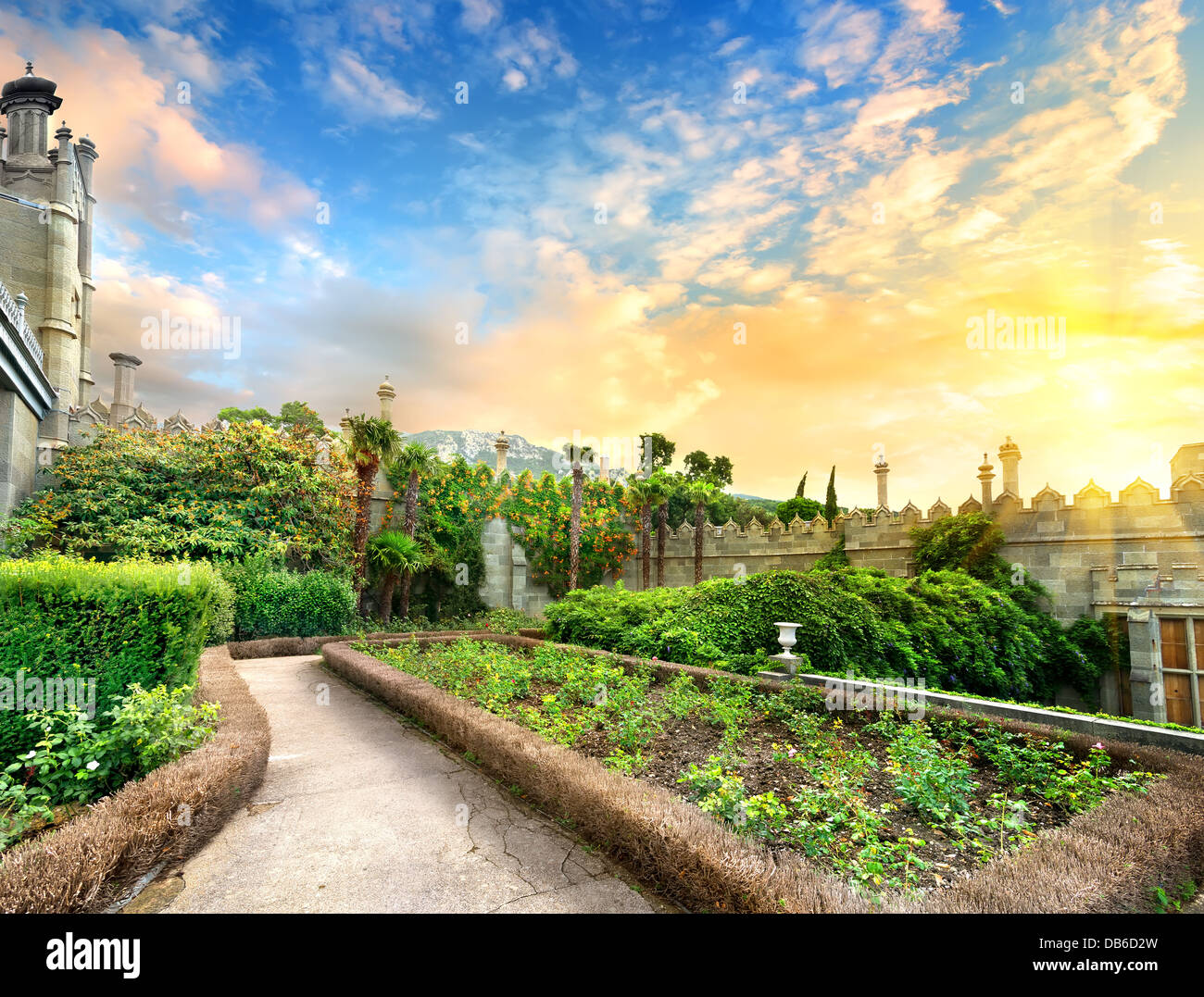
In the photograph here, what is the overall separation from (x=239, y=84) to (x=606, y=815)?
946cm

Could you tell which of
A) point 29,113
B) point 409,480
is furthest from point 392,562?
point 29,113


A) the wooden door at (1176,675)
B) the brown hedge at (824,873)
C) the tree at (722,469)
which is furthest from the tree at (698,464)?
the brown hedge at (824,873)

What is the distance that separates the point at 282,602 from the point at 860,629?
39.8 feet

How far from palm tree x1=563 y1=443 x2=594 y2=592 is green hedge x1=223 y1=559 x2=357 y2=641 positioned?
7163 mm

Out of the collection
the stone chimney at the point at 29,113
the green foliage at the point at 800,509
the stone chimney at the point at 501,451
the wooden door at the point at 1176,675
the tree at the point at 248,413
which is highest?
the stone chimney at the point at 29,113

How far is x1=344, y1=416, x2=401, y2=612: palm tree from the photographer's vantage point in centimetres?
1541

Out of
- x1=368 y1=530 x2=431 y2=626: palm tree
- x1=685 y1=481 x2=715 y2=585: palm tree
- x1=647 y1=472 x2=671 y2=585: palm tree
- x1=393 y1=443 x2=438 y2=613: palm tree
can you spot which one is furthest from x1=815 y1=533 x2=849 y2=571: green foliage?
x1=393 y1=443 x2=438 y2=613: palm tree

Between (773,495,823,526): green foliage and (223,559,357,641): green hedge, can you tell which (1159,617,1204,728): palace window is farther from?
(773,495,823,526): green foliage

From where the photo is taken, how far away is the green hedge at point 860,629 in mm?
8656

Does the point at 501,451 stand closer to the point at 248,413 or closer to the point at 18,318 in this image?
the point at 18,318

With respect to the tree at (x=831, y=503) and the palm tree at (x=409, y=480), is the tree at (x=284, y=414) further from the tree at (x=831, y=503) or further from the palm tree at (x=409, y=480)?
the tree at (x=831, y=503)

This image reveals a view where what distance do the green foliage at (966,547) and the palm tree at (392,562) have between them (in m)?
13.9

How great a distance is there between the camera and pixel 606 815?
322cm

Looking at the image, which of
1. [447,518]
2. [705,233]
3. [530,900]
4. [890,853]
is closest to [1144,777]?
[890,853]
